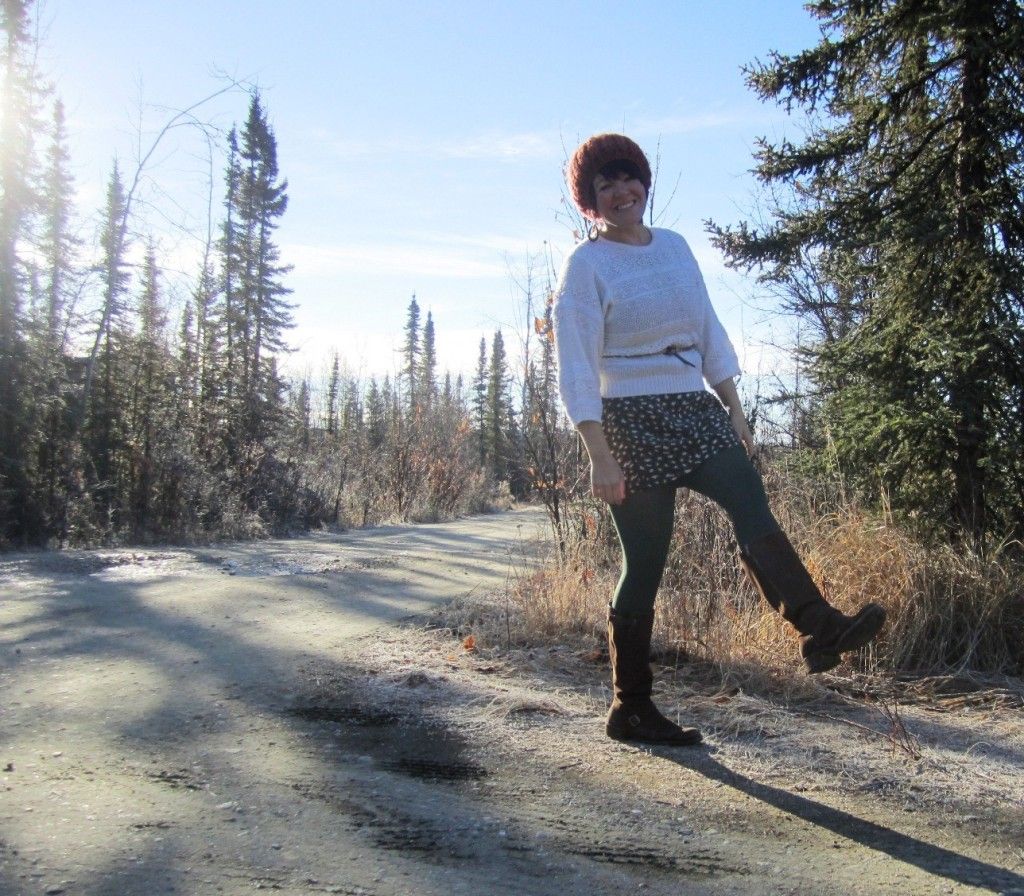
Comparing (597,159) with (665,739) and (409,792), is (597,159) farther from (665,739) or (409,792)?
(409,792)

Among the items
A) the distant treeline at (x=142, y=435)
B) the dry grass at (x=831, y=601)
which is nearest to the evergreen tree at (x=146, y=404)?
the distant treeline at (x=142, y=435)

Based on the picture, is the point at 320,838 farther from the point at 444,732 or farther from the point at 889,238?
the point at 889,238

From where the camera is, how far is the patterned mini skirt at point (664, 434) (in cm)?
270

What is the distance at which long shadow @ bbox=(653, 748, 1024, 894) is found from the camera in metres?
1.88

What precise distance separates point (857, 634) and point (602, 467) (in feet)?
2.77

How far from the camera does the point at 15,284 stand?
11.4m

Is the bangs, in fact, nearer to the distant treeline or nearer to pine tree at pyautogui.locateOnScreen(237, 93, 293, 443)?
the distant treeline

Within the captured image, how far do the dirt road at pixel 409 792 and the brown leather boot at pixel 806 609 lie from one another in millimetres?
395

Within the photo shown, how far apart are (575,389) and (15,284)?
37.0 feet

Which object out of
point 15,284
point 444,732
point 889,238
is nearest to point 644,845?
point 444,732

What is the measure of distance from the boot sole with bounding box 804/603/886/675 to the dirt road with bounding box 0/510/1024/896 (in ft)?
1.21

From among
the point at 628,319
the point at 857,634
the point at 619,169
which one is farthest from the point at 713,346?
the point at 857,634

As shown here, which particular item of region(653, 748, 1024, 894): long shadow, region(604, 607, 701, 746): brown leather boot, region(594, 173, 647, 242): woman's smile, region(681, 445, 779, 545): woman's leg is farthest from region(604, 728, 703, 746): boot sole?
region(594, 173, 647, 242): woman's smile

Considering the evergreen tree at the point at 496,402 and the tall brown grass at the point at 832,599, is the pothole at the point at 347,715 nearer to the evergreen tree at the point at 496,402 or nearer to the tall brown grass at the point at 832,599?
the tall brown grass at the point at 832,599
